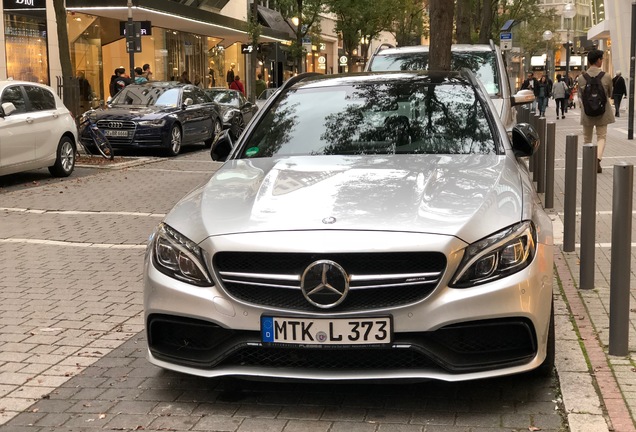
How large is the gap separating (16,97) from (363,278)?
38.8ft

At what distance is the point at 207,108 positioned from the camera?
2319cm

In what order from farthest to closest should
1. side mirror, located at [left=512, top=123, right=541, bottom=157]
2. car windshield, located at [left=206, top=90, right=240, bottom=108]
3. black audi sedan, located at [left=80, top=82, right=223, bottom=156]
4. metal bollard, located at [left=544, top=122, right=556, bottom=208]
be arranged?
car windshield, located at [left=206, top=90, right=240, bottom=108] < black audi sedan, located at [left=80, top=82, right=223, bottom=156] < metal bollard, located at [left=544, top=122, right=556, bottom=208] < side mirror, located at [left=512, top=123, right=541, bottom=157]

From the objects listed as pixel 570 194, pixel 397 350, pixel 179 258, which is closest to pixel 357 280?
pixel 397 350

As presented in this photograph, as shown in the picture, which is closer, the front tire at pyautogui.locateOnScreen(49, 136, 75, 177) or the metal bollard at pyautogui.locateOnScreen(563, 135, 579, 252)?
the metal bollard at pyautogui.locateOnScreen(563, 135, 579, 252)

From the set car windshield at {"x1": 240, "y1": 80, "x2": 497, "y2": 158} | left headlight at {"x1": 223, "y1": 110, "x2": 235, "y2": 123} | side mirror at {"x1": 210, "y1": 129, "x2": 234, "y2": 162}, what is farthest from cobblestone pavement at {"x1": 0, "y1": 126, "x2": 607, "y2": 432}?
left headlight at {"x1": 223, "y1": 110, "x2": 235, "y2": 123}

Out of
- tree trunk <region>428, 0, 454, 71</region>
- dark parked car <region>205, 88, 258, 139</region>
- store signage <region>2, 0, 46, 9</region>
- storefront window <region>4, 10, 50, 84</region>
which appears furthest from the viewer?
storefront window <region>4, 10, 50, 84</region>

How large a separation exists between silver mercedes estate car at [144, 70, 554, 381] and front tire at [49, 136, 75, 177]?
1147 centimetres

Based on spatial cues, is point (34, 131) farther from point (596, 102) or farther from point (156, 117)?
point (596, 102)

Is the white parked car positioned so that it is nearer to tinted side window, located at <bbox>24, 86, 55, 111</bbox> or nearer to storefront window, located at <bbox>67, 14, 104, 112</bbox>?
tinted side window, located at <bbox>24, 86, 55, 111</bbox>

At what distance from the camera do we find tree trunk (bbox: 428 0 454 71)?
12.8 m

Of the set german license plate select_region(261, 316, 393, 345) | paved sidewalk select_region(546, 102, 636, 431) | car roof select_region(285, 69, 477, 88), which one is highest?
car roof select_region(285, 69, 477, 88)

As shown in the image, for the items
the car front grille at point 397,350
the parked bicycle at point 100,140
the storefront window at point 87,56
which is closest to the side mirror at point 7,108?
the parked bicycle at point 100,140

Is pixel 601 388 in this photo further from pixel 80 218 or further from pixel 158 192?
pixel 158 192

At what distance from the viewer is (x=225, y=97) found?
2752 cm
